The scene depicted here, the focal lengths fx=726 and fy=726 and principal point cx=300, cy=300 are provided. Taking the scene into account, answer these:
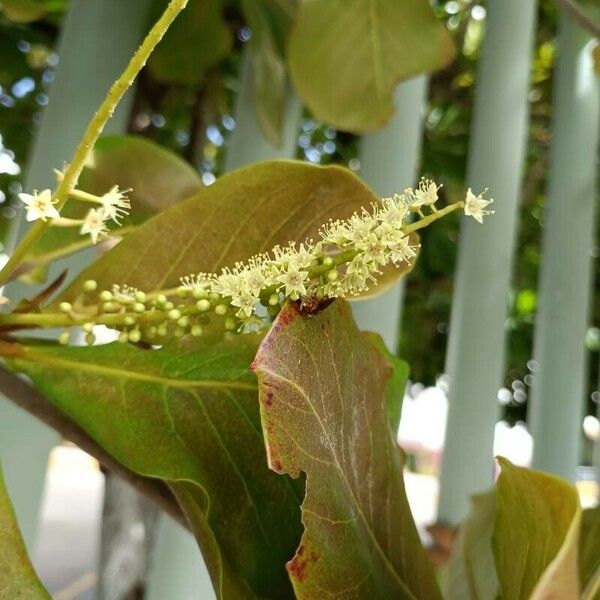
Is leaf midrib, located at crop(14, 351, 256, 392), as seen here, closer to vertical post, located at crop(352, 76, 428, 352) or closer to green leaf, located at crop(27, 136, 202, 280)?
green leaf, located at crop(27, 136, 202, 280)

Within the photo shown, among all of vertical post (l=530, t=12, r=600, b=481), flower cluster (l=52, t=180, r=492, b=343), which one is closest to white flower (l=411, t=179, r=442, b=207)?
flower cluster (l=52, t=180, r=492, b=343)

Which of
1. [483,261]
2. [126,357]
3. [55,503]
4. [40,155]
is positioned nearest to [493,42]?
[483,261]

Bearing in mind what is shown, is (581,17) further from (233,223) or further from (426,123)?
(426,123)

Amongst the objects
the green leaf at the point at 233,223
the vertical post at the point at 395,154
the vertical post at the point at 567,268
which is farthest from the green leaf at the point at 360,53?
the vertical post at the point at 567,268

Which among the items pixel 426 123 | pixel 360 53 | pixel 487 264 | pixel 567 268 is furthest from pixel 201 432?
pixel 426 123

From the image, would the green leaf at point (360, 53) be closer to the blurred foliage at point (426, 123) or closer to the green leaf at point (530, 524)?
the blurred foliage at point (426, 123)
